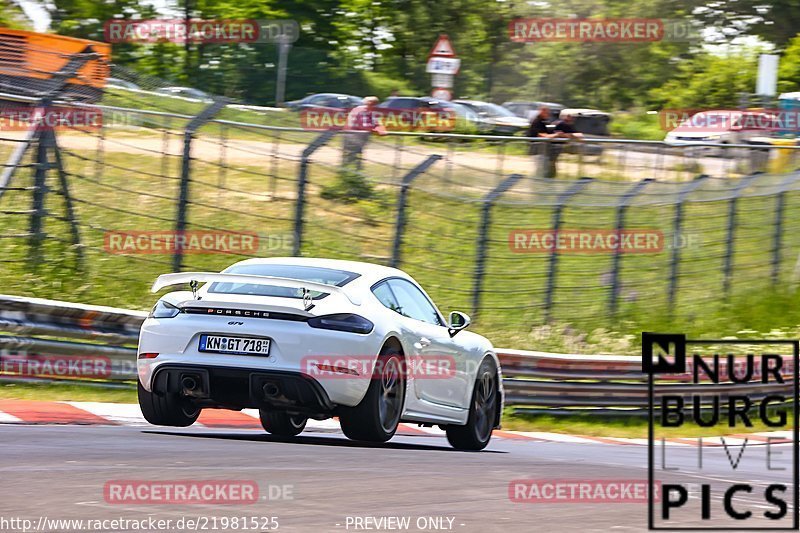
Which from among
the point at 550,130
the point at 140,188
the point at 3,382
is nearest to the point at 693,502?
the point at 3,382

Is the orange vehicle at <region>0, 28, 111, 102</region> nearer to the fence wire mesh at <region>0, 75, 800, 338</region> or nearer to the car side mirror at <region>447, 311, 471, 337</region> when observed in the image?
the fence wire mesh at <region>0, 75, 800, 338</region>

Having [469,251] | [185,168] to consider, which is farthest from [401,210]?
[185,168]

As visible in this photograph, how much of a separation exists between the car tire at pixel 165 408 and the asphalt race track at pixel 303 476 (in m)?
0.10

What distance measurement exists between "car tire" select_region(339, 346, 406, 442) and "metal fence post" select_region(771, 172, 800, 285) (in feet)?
38.1

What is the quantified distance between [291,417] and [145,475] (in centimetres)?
323

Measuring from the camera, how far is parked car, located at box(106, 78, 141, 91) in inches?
679

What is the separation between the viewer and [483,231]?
52.0 ft

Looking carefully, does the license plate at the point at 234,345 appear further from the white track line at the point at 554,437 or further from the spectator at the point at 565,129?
the spectator at the point at 565,129

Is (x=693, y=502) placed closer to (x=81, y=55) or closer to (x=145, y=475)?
(x=145, y=475)

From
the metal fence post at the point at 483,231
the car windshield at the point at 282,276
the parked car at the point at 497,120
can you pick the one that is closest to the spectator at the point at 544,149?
the metal fence post at the point at 483,231

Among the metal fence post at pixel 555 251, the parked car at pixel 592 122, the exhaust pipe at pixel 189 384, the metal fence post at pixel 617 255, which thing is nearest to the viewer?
the exhaust pipe at pixel 189 384

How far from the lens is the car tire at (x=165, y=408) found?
29.5 feet

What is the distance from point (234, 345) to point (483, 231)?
784 cm

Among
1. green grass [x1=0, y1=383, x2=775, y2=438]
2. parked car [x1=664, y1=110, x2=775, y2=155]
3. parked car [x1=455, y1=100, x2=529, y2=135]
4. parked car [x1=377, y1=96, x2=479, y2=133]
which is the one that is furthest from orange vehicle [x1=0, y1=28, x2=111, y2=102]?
parked car [x1=455, y1=100, x2=529, y2=135]
